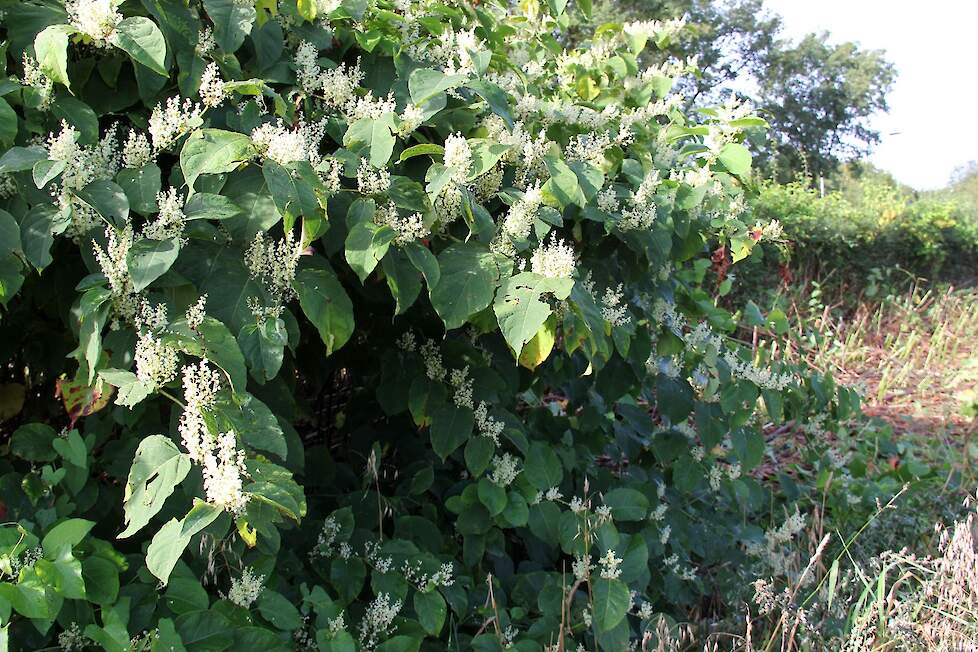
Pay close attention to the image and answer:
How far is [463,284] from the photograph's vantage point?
1.58m

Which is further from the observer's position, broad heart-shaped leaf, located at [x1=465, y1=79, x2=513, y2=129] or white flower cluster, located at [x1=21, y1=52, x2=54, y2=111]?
broad heart-shaped leaf, located at [x1=465, y1=79, x2=513, y2=129]

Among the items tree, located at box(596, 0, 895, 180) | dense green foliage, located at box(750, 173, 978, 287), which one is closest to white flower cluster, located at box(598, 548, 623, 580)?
dense green foliage, located at box(750, 173, 978, 287)

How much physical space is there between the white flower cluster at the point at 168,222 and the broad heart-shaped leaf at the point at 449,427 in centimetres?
79

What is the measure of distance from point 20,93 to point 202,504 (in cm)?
88

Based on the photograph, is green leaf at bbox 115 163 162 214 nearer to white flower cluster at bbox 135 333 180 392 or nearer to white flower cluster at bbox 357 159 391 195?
white flower cluster at bbox 135 333 180 392

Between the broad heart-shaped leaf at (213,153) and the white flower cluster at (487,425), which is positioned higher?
the broad heart-shaped leaf at (213,153)

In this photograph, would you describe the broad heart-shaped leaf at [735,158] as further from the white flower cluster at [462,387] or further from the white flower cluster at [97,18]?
the white flower cluster at [97,18]

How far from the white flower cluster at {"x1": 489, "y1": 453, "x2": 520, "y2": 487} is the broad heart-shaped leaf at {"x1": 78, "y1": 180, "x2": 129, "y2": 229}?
40.2 inches

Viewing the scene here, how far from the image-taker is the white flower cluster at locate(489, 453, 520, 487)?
206 cm

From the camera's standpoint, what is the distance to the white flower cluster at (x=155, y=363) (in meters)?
1.33

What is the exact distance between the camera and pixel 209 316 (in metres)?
1.41

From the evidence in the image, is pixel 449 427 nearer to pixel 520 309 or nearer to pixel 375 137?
pixel 520 309

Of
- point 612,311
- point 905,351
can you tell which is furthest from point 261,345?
point 905,351

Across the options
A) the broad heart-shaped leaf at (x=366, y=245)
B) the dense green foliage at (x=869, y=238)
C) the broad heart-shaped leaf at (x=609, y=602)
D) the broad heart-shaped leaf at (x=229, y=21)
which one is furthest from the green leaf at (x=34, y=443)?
the dense green foliage at (x=869, y=238)
